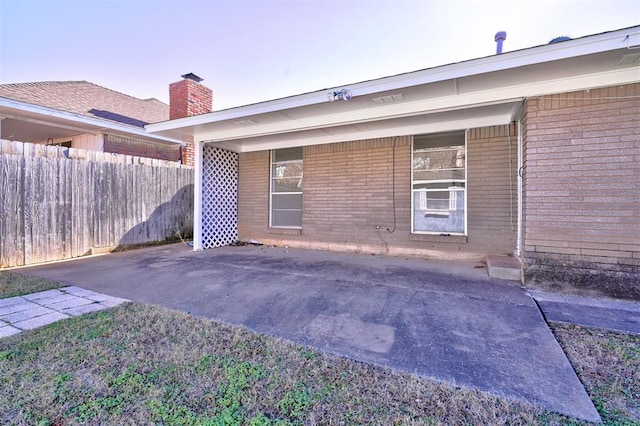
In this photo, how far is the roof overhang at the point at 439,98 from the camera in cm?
371

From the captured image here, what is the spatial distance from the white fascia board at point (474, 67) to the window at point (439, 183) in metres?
2.32

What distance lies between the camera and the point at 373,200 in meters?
7.04

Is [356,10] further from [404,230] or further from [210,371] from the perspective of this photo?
[210,371]

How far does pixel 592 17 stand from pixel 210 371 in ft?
27.4

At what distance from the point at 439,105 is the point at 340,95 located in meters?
1.72

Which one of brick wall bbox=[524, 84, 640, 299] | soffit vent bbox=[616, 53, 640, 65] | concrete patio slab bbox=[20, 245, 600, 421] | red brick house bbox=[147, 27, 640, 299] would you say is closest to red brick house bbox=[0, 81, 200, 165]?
red brick house bbox=[147, 27, 640, 299]

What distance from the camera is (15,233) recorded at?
18.9ft

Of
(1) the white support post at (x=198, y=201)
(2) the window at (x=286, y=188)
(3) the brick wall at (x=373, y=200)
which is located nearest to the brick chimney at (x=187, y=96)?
(1) the white support post at (x=198, y=201)

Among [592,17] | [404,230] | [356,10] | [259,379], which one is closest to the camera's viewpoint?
[259,379]

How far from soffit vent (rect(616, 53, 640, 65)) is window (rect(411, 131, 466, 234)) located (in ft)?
8.65

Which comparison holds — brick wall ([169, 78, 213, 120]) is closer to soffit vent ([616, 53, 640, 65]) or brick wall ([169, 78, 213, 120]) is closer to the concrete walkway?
the concrete walkway

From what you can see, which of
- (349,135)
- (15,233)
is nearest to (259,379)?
(349,135)

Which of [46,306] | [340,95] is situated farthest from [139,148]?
[340,95]

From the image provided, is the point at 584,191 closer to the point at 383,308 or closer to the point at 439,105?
the point at 439,105
